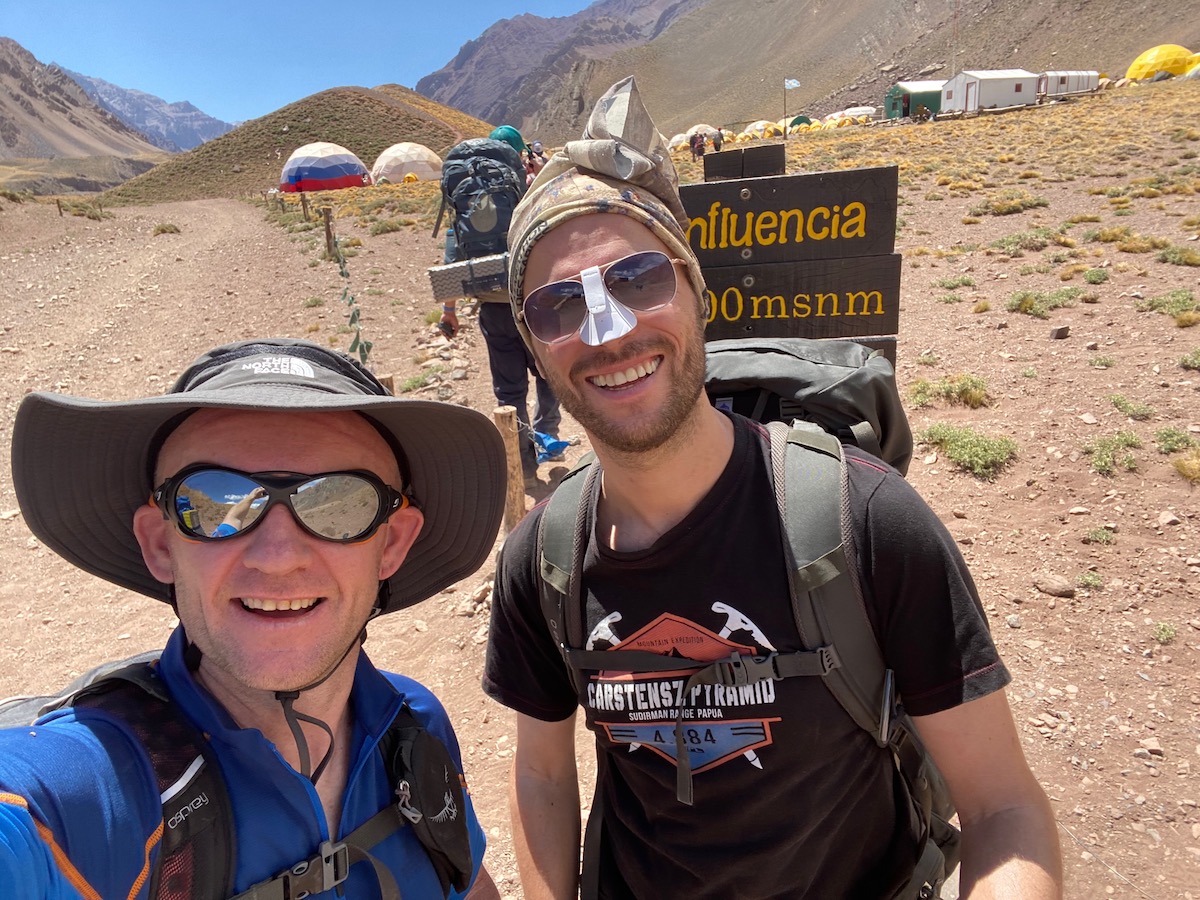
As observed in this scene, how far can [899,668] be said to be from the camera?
142cm

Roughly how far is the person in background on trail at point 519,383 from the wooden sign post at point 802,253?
2.59m

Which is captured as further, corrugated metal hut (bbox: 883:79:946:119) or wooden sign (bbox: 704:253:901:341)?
corrugated metal hut (bbox: 883:79:946:119)

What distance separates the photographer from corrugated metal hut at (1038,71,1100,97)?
163 feet

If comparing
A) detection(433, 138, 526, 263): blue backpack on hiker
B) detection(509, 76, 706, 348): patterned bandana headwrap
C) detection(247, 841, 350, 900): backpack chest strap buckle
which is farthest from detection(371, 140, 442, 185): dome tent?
detection(247, 841, 350, 900): backpack chest strap buckle

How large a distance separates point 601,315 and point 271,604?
3.10 feet

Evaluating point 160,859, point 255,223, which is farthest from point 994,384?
point 255,223

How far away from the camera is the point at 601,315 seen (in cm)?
165

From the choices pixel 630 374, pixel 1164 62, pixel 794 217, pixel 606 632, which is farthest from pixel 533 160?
pixel 1164 62

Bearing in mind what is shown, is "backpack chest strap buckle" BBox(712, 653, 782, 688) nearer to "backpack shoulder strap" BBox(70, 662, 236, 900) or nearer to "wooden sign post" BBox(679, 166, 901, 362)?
"backpack shoulder strap" BBox(70, 662, 236, 900)

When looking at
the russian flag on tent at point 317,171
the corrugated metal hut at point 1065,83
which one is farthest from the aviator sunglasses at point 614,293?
the corrugated metal hut at point 1065,83

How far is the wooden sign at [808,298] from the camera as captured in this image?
9.35ft

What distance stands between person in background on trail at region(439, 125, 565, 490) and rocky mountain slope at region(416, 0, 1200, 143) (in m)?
90.0

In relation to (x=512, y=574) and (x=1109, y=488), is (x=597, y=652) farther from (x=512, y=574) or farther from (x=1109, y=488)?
(x=1109, y=488)

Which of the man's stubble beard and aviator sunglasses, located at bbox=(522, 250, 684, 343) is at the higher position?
aviator sunglasses, located at bbox=(522, 250, 684, 343)
